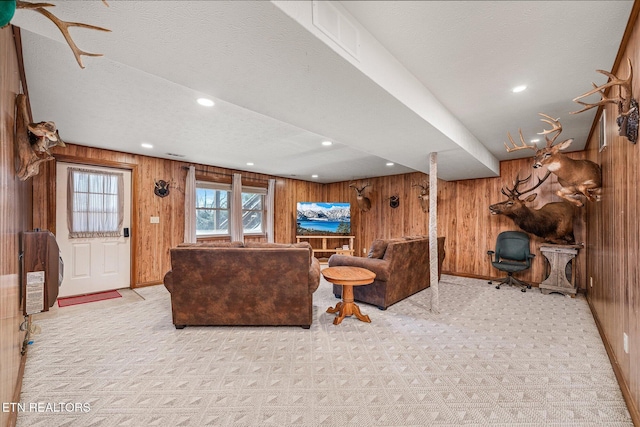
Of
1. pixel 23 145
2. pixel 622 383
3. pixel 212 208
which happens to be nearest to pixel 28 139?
pixel 23 145

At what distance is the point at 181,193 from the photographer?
5.34 m

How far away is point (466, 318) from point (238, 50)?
3.61 m

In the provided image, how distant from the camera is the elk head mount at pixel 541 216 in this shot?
428 centimetres

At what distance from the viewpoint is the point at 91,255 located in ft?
14.2

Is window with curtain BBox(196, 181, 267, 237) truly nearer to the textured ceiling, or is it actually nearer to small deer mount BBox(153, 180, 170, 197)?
small deer mount BBox(153, 180, 170, 197)

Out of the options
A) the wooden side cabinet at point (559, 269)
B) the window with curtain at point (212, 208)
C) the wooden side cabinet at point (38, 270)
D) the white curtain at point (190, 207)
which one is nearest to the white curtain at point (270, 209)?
the window with curtain at point (212, 208)

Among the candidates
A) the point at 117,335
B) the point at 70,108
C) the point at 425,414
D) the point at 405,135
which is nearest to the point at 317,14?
the point at 405,135

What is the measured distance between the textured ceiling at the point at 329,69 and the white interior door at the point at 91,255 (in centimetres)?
126

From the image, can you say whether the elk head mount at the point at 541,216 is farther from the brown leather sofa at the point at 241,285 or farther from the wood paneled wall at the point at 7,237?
the wood paneled wall at the point at 7,237

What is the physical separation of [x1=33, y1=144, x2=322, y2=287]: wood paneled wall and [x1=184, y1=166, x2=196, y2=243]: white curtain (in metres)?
0.09

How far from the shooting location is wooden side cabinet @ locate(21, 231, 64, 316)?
1954 mm

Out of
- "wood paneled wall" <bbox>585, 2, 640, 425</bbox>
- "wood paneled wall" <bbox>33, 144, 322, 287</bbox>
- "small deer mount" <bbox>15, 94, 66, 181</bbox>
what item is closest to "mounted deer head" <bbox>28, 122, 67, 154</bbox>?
"small deer mount" <bbox>15, 94, 66, 181</bbox>

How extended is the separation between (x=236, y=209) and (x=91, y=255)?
267cm

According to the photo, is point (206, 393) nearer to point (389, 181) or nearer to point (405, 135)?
point (405, 135)
